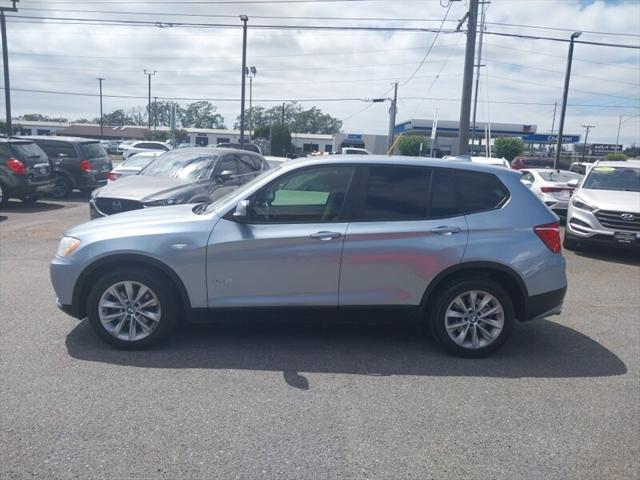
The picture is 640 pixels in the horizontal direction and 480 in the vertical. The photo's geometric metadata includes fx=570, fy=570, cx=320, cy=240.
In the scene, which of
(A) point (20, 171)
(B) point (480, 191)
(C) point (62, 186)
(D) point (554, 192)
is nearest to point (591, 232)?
(D) point (554, 192)

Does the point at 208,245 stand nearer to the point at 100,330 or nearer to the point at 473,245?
the point at 100,330

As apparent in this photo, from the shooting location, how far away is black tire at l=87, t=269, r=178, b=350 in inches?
192

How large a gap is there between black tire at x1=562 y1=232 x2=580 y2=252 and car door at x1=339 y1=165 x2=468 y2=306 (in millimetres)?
6681

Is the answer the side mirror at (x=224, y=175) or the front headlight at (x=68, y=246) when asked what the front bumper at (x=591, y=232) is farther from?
the front headlight at (x=68, y=246)

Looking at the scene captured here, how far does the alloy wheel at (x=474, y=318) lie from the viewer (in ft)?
16.6

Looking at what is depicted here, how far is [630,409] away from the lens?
4.23 metres

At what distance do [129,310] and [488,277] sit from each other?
Answer: 3.18m

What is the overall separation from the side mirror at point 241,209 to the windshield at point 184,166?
5965mm

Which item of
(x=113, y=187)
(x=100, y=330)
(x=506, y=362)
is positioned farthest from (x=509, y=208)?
(x=113, y=187)

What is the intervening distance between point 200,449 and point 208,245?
1.85 meters

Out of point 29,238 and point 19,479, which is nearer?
point 19,479

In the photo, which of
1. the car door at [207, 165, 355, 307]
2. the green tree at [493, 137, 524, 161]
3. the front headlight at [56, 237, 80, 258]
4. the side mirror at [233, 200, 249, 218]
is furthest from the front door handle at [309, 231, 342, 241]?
the green tree at [493, 137, 524, 161]

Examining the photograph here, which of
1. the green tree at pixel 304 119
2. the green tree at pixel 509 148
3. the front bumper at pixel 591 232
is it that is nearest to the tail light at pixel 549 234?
the front bumper at pixel 591 232

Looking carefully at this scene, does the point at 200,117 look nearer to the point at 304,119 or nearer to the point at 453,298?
the point at 304,119
